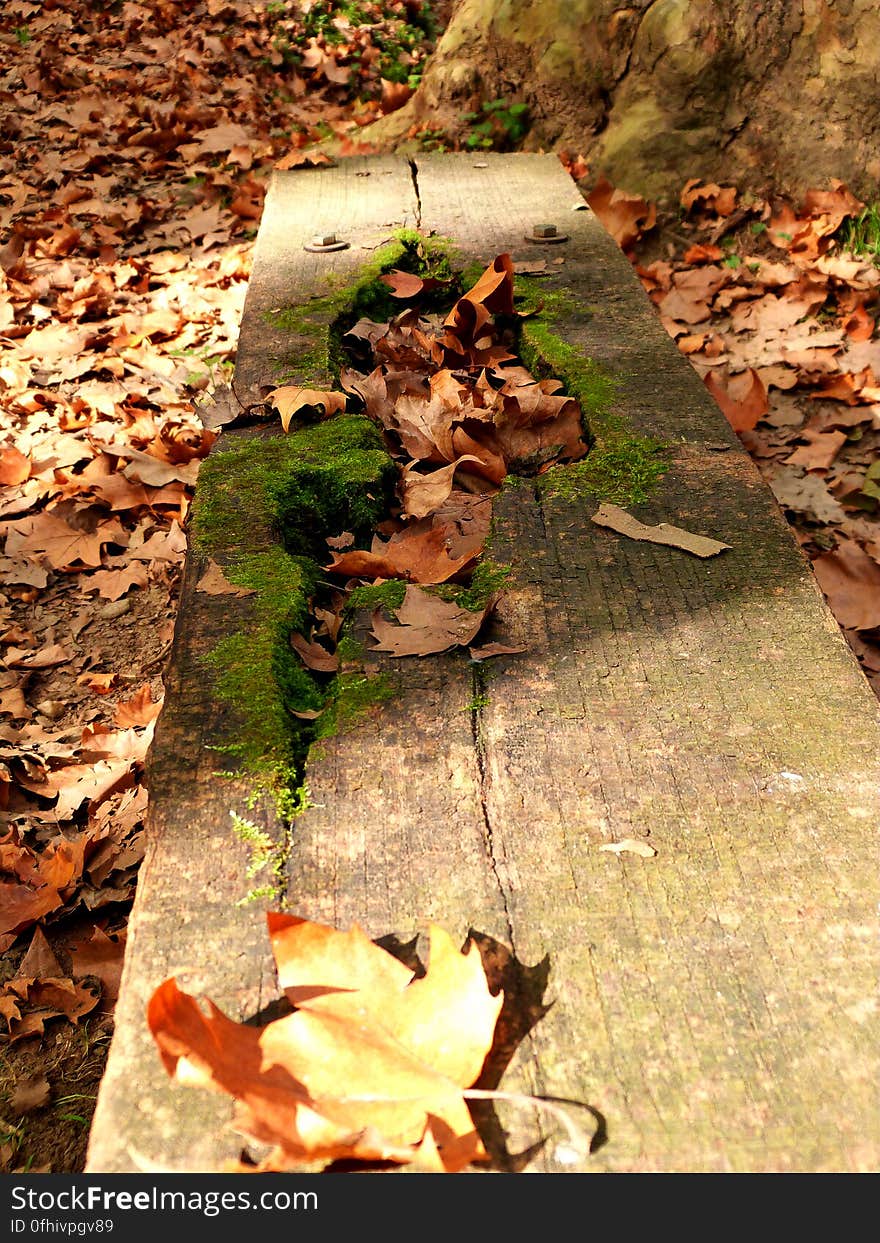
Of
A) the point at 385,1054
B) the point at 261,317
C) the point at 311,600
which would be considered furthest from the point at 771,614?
the point at 261,317

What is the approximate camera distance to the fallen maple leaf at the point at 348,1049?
92 cm

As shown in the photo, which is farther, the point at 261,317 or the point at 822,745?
the point at 261,317

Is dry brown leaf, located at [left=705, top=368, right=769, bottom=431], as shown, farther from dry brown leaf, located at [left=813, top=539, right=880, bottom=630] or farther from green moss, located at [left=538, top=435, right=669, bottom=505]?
green moss, located at [left=538, top=435, right=669, bottom=505]

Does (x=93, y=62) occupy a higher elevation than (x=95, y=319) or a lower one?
higher

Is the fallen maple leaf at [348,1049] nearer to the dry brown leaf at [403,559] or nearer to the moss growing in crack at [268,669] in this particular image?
the moss growing in crack at [268,669]

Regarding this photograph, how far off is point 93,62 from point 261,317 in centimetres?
477

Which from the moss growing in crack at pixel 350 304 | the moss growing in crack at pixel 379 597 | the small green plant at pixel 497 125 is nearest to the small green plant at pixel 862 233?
the small green plant at pixel 497 125

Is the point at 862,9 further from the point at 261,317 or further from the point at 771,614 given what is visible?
the point at 771,614

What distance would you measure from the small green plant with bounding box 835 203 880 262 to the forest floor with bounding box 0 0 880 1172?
0.03 m

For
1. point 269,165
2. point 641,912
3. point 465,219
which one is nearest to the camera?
point 641,912

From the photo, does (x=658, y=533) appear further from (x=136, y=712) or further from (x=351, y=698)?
(x=136, y=712)

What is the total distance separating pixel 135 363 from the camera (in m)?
3.82

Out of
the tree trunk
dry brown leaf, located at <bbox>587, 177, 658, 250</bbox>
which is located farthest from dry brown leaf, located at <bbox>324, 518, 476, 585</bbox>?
the tree trunk

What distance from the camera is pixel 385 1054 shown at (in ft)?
3.28
